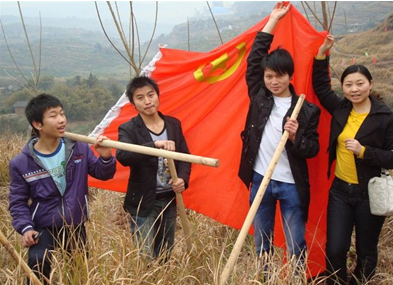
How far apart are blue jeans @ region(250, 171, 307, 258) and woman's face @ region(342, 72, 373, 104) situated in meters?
0.69

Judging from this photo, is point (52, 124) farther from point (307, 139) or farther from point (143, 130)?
point (307, 139)

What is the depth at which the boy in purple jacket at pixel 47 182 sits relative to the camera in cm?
247

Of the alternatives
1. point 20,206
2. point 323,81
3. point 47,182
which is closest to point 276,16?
point 323,81

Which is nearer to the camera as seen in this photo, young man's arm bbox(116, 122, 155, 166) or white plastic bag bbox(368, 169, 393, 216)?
white plastic bag bbox(368, 169, 393, 216)

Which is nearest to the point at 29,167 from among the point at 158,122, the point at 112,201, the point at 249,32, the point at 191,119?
the point at 158,122

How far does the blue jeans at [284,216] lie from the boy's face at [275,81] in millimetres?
600

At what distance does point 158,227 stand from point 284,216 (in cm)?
93

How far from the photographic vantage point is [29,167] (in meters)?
2.48

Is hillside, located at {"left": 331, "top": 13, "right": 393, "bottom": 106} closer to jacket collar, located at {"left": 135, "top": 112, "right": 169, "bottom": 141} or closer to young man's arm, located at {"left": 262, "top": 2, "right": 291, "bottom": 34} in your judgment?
young man's arm, located at {"left": 262, "top": 2, "right": 291, "bottom": 34}

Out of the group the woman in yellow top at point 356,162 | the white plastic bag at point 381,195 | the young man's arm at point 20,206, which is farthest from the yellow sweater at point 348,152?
the young man's arm at point 20,206

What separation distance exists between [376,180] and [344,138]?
0.33 meters

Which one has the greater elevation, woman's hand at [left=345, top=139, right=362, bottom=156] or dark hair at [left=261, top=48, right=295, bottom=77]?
dark hair at [left=261, top=48, right=295, bottom=77]

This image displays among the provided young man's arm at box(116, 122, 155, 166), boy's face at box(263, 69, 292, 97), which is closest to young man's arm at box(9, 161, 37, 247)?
young man's arm at box(116, 122, 155, 166)

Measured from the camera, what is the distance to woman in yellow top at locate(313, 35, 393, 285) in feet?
8.25
